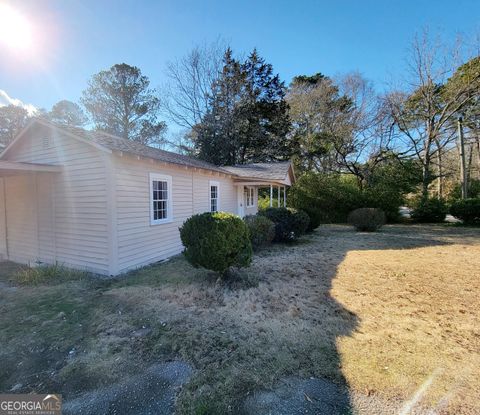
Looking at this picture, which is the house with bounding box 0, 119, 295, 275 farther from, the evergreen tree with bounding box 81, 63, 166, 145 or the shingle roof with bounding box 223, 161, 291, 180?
the evergreen tree with bounding box 81, 63, 166, 145

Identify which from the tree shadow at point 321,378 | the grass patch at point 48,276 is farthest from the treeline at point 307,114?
the grass patch at point 48,276

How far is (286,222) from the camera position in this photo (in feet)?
31.5

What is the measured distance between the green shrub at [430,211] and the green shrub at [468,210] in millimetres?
1341

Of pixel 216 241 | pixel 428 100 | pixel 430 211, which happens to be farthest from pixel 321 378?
pixel 428 100

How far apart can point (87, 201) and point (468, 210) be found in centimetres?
1884

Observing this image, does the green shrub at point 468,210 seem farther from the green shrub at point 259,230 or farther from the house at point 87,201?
the house at point 87,201

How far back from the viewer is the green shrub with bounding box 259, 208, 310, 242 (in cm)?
959

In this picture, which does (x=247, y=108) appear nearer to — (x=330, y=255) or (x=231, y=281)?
(x=330, y=255)

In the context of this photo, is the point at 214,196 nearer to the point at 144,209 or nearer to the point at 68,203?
the point at 144,209

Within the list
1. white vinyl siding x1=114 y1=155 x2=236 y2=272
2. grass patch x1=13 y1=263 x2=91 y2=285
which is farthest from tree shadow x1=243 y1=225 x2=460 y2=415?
grass patch x1=13 y1=263 x2=91 y2=285

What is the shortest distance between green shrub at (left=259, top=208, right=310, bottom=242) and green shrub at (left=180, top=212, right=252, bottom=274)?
4.73 m

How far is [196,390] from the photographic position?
231 cm

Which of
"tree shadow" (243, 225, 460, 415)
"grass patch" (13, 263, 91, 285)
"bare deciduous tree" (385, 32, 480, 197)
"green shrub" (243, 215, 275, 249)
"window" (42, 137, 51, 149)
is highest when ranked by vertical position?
"bare deciduous tree" (385, 32, 480, 197)

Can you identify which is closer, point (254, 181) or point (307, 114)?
point (254, 181)
